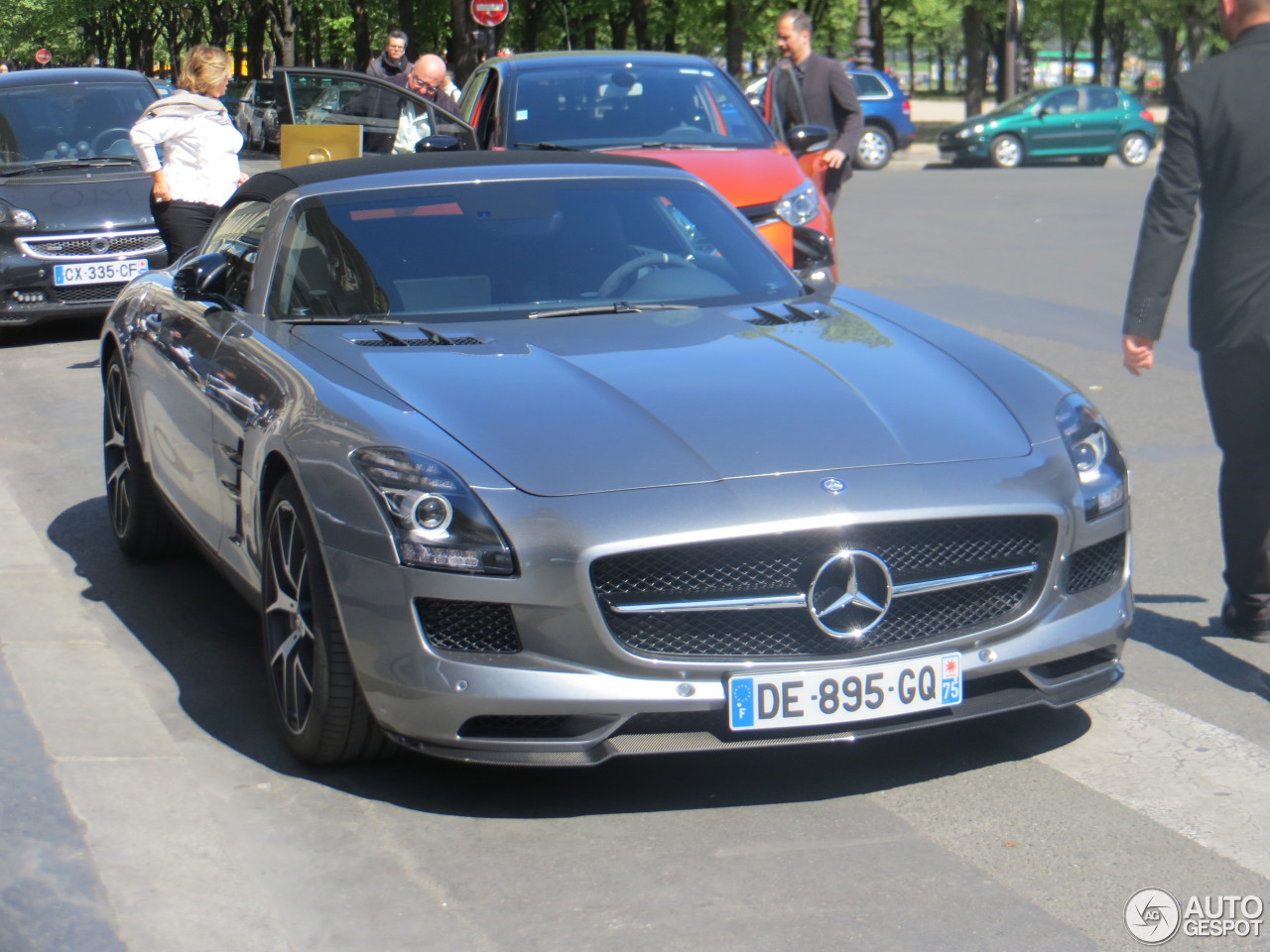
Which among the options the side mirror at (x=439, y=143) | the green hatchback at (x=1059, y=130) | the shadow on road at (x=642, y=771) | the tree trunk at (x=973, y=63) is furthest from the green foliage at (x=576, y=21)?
the shadow on road at (x=642, y=771)

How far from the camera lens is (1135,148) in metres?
31.2

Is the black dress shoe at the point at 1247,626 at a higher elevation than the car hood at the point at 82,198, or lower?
lower

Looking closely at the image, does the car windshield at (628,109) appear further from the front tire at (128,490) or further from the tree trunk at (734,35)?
the tree trunk at (734,35)

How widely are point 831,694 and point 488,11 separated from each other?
21.9 m

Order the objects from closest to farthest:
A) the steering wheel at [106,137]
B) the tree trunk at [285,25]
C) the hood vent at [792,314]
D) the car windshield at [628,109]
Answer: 1. the hood vent at [792,314]
2. the car windshield at [628,109]
3. the steering wheel at [106,137]
4. the tree trunk at [285,25]

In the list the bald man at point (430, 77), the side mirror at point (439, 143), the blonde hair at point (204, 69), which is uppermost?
the blonde hair at point (204, 69)

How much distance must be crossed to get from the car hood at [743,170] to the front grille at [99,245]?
3391 millimetres

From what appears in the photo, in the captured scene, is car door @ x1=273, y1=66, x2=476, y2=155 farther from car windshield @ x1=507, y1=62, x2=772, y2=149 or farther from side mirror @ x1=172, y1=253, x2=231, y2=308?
side mirror @ x1=172, y1=253, x2=231, y2=308

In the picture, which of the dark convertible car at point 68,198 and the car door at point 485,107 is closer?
the car door at point 485,107

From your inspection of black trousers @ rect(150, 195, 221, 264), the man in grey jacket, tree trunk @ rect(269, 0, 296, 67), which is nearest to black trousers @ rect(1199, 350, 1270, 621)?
black trousers @ rect(150, 195, 221, 264)

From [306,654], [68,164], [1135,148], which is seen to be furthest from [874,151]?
[306,654]

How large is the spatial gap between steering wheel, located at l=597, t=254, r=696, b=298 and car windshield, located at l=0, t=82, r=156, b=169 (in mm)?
8206

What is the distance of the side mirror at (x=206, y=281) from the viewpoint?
17.6 ft

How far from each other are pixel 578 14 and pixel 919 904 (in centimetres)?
5187
